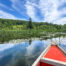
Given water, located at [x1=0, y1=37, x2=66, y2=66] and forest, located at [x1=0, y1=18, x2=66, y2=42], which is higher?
forest, located at [x1=0, y1=18, x2=66, y2=42]

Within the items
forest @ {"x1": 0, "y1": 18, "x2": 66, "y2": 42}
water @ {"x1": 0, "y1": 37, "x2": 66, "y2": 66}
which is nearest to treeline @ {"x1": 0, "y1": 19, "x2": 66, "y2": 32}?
forest @ {"x1": 0, "y1": 18, "x2": 66, "y2": 42}

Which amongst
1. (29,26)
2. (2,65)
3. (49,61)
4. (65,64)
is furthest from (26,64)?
(29,26)

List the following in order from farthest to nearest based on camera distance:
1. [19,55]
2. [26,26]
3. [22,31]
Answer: [26,26] < [22,31] < [19,55]

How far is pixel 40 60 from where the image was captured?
2.66m

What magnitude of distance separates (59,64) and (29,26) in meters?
32.2

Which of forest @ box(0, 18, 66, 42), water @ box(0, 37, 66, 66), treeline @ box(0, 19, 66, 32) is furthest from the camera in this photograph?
treeline @ box(0, 19, 66, 32)

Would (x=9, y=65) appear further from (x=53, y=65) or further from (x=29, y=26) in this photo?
(x=29, y=26)

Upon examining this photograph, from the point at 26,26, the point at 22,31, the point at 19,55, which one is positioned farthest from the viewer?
the point at 26,26

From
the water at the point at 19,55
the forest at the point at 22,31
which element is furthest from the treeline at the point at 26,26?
the water at the point at 19,55

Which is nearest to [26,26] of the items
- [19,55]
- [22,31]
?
[22,31]

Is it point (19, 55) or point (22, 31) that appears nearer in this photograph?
point (19, 55)

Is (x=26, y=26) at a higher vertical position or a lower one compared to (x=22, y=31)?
higher

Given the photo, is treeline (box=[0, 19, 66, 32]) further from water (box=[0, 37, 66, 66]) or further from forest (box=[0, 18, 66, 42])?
water (box=[0, 37, 66, 66])

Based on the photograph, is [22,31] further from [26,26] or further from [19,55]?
[19,55]
